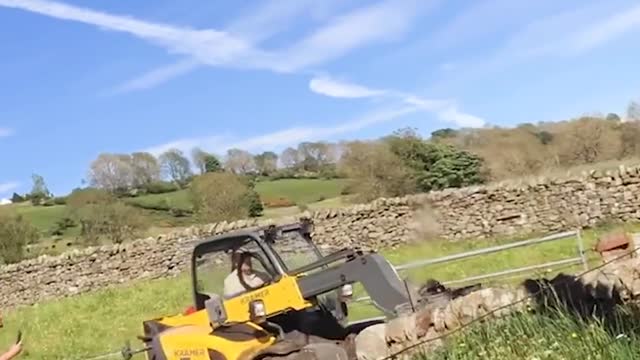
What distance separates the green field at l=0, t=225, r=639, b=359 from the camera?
1734 centimetres

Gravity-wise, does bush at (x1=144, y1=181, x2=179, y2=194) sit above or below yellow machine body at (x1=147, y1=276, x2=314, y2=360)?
above

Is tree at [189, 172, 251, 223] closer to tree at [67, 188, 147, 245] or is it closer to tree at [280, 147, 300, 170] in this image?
tree at [67, 188, 147, 245]

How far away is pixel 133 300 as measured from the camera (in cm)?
2202

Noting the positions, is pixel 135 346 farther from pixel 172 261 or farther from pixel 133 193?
pixel 133 193

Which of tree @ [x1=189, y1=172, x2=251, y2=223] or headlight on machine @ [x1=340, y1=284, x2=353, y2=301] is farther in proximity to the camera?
tree @ [x1=189, y1=172, x2=251, y2=223]

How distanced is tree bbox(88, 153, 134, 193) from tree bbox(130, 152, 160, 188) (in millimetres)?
330

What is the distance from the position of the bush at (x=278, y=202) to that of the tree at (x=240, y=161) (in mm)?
11597

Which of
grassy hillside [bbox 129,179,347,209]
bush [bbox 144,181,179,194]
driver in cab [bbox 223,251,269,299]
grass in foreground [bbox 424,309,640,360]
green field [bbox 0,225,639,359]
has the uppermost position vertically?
bush [bbox 144,181,179,194]

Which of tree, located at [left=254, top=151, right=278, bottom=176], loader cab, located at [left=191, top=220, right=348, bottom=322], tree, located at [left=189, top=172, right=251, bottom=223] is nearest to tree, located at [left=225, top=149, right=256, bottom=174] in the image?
tree, located at [left=254, top=151, right=278, bottom=176]

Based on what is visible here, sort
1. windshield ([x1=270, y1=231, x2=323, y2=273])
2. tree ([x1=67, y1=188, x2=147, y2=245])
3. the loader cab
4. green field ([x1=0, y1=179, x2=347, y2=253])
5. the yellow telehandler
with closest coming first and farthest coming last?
1. the yellow telehandler
2. the loader cab
3. windshield ([x1=270, y1=231, x2=323, y2=273])
4. tree ([x1=67, y1=188, x2=147, y2=245])
5. green field ([x1=0, y1=179, x2=347, y2=253])

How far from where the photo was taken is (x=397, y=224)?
2648 cm

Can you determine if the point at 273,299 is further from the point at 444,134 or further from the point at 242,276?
the point at 444,134

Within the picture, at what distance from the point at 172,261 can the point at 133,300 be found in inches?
212

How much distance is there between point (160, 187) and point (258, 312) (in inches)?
2043
